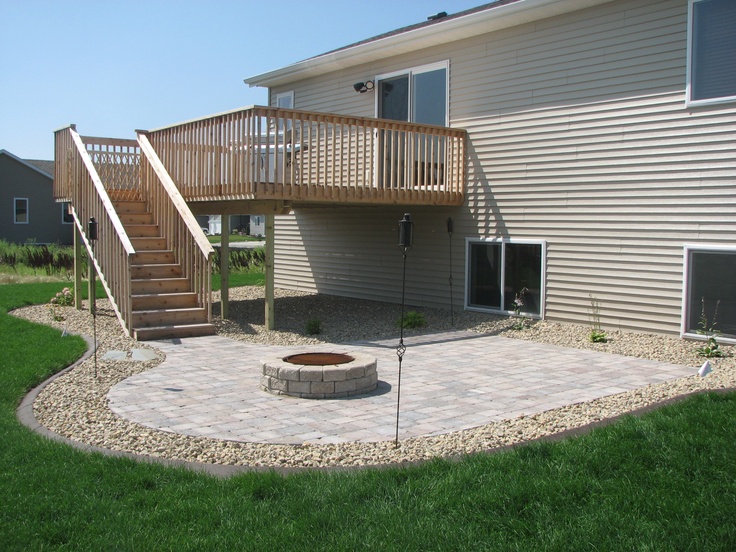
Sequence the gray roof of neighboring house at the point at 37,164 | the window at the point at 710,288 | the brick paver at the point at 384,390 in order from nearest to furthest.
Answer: the brick paver at the point at 384,390
the window at the point at 710,288
the gray roof of neighboring house at the point at 37,164

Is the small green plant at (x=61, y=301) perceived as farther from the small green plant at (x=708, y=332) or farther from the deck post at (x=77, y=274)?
the small green plant at (x=708, y=332)

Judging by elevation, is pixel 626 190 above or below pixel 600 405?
above

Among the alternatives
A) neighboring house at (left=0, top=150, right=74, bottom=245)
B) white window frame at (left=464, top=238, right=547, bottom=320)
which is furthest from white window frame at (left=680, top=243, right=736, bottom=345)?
neighboring house at (left=0, top=150, right=74, bottom=245)

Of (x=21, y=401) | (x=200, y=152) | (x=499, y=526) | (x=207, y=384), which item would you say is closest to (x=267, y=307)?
(x=200, y=152)

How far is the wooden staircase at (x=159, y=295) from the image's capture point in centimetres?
1023

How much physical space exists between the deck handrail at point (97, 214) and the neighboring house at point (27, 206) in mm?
22745

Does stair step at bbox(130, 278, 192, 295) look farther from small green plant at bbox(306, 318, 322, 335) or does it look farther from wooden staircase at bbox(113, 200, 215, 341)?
small green plant at bbox(306, 318, 322, 335)

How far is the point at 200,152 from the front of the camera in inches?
459

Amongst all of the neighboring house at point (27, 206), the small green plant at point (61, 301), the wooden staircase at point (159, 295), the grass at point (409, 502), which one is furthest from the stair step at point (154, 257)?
the neighboring house at point (27, 206)

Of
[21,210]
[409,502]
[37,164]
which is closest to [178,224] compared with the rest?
[409,502]

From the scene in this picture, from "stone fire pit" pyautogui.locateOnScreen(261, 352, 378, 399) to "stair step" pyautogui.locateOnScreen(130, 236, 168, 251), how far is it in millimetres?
5256

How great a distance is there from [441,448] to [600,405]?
2051 millimetres

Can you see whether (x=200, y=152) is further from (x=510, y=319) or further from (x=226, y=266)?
(x=510, y=319)

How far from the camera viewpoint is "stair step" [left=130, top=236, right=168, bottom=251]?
11609 mm
